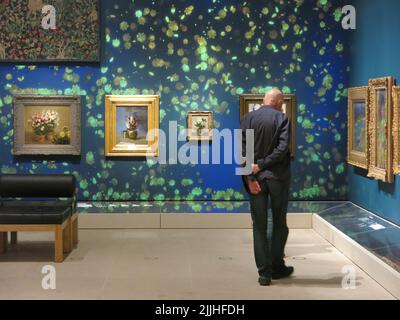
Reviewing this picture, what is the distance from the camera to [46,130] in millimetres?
10508

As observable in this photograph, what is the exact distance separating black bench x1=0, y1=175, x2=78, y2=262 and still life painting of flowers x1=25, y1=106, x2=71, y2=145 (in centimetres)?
184

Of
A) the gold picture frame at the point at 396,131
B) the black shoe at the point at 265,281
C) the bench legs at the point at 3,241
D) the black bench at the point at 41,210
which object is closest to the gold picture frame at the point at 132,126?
the black bench at the point at 41,210

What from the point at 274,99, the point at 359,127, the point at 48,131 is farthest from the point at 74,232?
the point at 359,127

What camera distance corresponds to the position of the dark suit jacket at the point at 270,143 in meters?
6.36

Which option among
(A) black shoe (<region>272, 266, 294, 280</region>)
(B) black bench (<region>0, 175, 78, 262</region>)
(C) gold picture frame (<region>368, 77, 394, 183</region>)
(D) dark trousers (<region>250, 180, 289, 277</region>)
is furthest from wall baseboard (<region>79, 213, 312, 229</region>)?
(D) dark trousers (<region>250, 180, 289, 277</region>)

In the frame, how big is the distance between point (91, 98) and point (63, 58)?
26.6 inches

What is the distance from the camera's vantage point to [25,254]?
25.2 feet

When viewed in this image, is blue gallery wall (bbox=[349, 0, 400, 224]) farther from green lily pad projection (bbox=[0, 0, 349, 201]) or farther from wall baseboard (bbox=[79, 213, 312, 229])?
wall baseboard (bbox=[79, 213, 312, 229])

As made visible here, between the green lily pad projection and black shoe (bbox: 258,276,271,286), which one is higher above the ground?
the green lily pad projection

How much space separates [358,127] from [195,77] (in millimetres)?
2372

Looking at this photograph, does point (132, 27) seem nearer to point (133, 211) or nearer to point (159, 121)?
point (159, 121)

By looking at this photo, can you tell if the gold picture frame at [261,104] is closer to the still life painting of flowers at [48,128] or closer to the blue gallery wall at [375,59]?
the blue gallery wall at [375,59]

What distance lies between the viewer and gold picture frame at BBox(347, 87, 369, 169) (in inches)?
376

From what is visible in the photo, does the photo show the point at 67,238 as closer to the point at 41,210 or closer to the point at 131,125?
the point at 41,210
